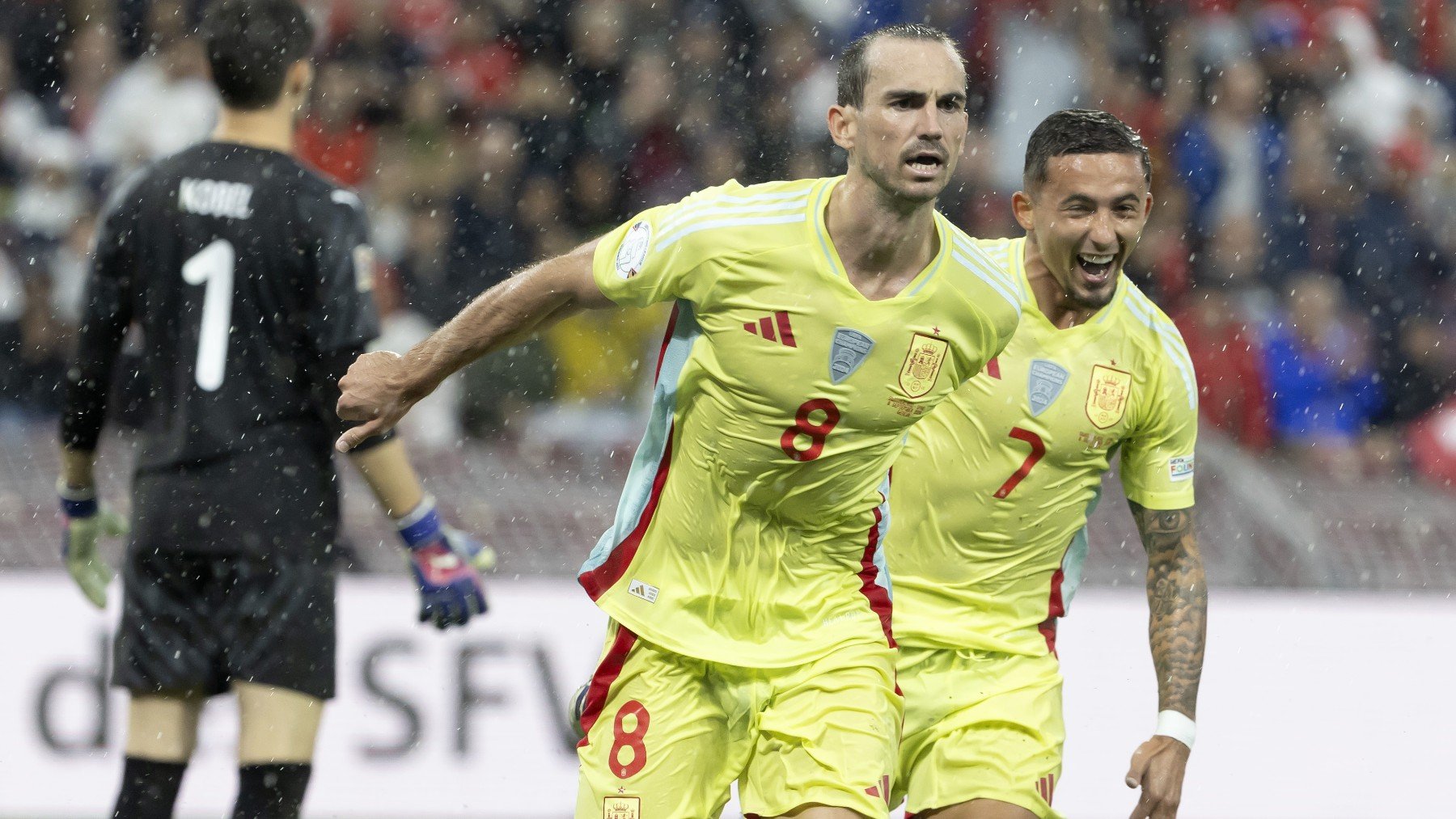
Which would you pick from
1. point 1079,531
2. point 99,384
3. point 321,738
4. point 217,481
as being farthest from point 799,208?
point 321,738

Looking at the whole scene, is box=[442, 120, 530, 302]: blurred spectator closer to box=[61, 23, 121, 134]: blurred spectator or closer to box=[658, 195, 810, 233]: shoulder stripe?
box=[61, 23, 121, 134]: blurred spectator

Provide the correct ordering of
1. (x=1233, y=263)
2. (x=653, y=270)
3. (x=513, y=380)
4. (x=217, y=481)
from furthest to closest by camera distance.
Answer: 1. (x=1233, y=263)
2. (x=513, y=380)
3. (x=217, y=481)
4. (x=653, y=270)

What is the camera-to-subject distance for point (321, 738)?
716 centimetres

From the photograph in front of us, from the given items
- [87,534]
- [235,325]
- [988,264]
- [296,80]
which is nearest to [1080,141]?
[988,264]

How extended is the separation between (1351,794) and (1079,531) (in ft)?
10.2

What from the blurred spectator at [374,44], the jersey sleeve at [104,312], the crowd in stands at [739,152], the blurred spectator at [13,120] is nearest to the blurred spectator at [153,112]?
the crowd in stands at [739,152]

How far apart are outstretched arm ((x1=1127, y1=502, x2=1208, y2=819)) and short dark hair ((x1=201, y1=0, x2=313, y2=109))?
8.01 feet

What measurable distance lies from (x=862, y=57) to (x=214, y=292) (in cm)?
172

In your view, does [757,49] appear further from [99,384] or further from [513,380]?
[99,384]

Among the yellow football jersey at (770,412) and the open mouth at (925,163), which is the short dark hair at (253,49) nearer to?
the yellow football jersey at (770,412)

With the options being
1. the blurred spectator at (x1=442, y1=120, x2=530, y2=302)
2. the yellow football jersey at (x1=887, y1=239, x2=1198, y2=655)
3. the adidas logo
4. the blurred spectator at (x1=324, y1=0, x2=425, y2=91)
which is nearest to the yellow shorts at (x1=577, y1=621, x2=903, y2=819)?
the yellow football jersey at (x1=887, y1=239, x2=1198, y2=655)

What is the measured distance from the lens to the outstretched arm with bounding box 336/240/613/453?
13.1ft

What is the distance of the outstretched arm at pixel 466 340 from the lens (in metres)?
4.00

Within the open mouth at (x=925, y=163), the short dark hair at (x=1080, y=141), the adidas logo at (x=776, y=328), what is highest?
the short dark hair at (x=1080, y=141)
